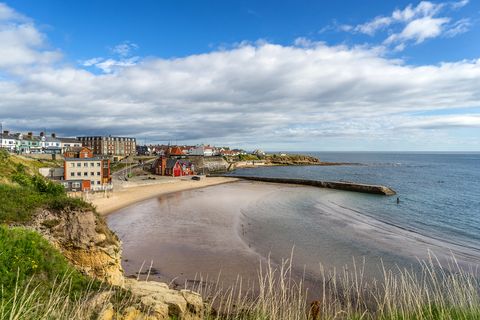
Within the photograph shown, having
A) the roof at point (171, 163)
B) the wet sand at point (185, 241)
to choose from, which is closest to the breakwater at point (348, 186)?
the roof at point (171, 163)

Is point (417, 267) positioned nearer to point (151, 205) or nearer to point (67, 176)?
point (151, 205)

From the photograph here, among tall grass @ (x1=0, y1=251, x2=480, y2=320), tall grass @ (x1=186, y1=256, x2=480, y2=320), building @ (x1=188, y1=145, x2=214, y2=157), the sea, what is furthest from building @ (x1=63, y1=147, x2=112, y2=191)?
building @ (x1=188, y1=145, x2=214, y2=157)

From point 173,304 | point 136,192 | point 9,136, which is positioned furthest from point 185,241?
point 9,136

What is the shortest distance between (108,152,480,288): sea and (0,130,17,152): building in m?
77.0

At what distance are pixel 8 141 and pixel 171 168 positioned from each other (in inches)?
2247

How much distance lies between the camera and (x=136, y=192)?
2152 inches

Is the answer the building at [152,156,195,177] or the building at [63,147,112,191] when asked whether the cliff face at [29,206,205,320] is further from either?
the building at [152,156,195,177]

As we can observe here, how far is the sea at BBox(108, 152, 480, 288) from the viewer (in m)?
21.7

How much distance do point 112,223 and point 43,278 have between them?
26207 millimetres

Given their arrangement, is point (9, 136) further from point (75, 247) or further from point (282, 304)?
point (282, 304)

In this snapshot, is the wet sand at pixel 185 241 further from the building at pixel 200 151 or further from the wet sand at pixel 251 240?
the building at pixel 200 151

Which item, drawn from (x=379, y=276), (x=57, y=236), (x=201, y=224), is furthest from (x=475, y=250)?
(x=57, y=236)

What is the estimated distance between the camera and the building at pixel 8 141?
320 feet

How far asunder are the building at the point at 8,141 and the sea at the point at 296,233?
77008 mm
